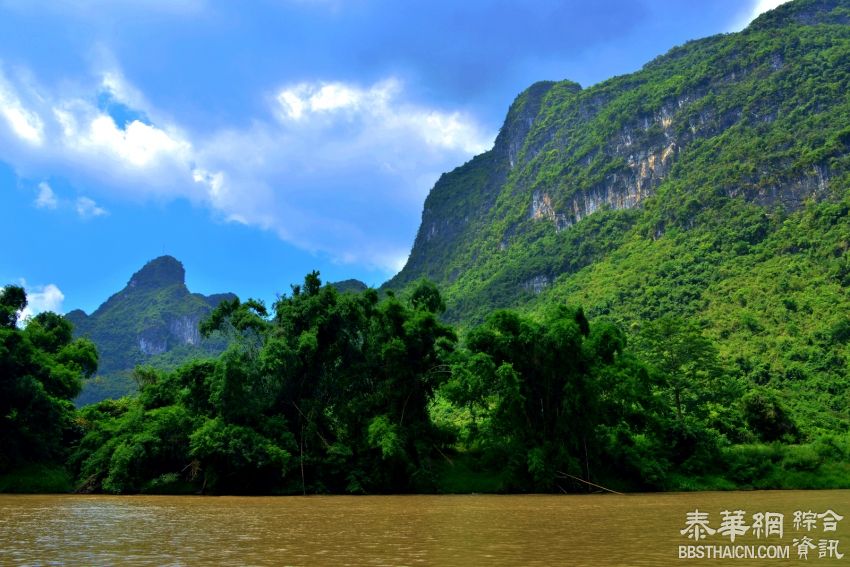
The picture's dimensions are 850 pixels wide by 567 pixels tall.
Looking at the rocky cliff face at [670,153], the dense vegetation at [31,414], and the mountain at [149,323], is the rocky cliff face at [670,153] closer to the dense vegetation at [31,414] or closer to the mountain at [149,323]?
the mountain at [149,323]

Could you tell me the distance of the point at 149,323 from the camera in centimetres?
14300

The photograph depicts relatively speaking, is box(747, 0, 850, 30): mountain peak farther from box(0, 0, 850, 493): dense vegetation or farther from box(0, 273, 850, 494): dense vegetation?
box(0, 273, 850, 494): dense vegetation

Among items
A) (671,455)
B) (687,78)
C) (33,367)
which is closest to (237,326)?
(33,367)

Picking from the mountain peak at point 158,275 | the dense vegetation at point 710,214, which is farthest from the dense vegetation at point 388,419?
the mountain peak at point 158,275

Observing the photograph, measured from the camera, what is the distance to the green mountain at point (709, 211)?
5459 centimetres

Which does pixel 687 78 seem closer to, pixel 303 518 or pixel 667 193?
pixel 667 193

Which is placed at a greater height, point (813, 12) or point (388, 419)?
point (813, 12)

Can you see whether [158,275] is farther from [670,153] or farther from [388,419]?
[388,419]

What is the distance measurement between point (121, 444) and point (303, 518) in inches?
560

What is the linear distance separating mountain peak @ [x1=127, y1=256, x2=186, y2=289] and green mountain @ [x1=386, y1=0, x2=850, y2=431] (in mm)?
66633

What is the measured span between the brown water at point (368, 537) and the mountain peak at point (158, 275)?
16548cm

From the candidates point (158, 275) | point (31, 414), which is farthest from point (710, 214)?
point (158, 275)

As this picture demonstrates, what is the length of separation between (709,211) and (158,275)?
143 meters

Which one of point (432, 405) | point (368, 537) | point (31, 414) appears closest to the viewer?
point (368, 537)
